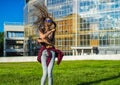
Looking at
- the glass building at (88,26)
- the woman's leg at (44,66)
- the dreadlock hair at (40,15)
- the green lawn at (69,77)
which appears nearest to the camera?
the woman's leg at (44,66)

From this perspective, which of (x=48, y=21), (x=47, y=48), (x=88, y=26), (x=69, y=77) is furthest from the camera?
(x=88, y=26)

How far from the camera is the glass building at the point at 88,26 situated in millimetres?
81375

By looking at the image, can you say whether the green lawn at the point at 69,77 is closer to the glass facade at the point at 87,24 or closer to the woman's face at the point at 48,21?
the woman's face at the point at 48,21

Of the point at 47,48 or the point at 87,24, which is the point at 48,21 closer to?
the point at 47,48

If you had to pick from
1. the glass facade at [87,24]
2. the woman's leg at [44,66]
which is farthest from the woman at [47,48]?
the glass facade at [87,24]

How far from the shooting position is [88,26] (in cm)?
8656

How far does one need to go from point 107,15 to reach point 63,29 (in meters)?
13.6

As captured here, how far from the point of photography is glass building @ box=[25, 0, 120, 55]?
3204 inches

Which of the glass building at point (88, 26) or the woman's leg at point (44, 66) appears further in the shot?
the glass building at point (88, 26)

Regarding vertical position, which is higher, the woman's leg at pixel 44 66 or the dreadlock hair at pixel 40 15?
the dreadlock hair at pixel 40 15

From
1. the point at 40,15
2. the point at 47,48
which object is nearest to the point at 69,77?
the point at 40,15

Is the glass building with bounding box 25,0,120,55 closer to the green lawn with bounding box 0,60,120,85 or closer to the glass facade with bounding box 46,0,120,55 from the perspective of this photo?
the glass facade with bounding box 46,0,120,55

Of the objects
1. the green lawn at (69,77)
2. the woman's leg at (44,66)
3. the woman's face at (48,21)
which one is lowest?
the green lawn at (69,77)

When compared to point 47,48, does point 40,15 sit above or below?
above
